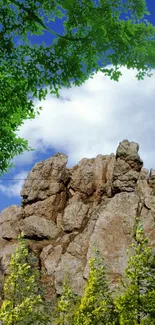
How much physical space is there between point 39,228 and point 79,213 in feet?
16.3

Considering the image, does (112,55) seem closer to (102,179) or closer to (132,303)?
(132,303)

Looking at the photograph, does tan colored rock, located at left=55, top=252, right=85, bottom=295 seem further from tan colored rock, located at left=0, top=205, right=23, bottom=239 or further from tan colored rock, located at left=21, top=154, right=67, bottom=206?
tan colored rock, located at left=21, top=154, right=67, bottom=206

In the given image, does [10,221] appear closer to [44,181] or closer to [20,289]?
[44,181]

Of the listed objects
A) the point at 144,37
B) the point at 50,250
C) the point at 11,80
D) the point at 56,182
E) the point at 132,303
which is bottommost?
the point at 132,303

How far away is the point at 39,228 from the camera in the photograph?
156ft

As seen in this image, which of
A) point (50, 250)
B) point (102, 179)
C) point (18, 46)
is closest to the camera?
point (18, 46)

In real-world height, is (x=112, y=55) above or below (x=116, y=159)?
below

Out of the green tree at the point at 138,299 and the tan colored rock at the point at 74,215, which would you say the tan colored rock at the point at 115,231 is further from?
the green tree at the point at 138,299

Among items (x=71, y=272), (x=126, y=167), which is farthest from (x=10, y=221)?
(x=126, y=167)

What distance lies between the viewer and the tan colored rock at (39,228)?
47281 mm

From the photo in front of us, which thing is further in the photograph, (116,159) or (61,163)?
(61,163)

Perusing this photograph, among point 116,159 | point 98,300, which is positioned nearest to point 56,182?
point 116,159

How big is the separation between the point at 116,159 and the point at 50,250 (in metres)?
12.9

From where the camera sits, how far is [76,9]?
10.6m
